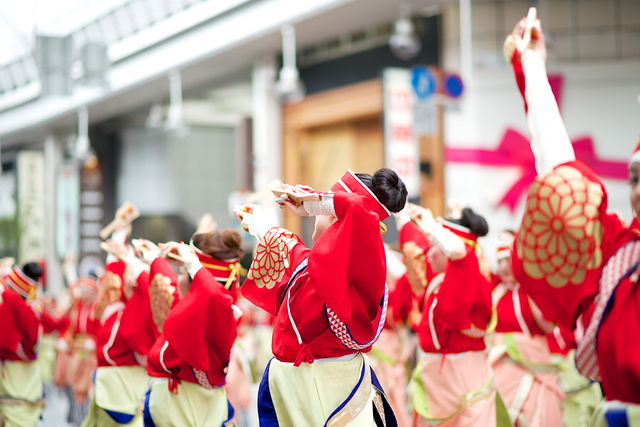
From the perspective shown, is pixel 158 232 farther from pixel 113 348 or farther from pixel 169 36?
pixel 113 348

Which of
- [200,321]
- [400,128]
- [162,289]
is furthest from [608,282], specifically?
[400,128]

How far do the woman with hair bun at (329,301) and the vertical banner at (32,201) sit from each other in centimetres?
1485

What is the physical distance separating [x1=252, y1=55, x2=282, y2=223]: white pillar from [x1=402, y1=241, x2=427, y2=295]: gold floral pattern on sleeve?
618cm

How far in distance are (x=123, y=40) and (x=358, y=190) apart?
10863 millimetres

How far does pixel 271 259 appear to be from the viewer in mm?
Result: 2277

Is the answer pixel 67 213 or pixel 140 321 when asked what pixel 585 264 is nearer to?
pixel 140 321

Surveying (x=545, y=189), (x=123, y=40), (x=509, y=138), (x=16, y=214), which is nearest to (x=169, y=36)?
(x=123, y=40)

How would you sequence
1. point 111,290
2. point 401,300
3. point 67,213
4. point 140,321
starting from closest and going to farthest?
point 140,321 < point 111,290 < point 401,300 < point 67,213

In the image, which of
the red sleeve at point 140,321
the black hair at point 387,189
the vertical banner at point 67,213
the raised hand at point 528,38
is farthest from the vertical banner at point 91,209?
the raised hand at point 528,38

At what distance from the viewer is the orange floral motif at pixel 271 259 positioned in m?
2.26

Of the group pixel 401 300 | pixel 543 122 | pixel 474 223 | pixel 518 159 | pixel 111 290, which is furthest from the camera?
pixel 518 159

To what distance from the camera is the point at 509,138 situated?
760cm

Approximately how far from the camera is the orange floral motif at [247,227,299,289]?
2258 millimetres

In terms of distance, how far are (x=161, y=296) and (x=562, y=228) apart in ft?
7.67
